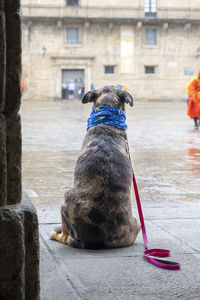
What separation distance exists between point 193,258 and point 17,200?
1467 millimetres

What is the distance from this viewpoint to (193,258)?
327 centimetres

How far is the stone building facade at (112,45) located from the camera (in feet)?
134

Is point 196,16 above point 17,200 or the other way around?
above

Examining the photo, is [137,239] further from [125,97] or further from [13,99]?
[13,99]

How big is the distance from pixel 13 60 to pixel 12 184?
18.8 inches

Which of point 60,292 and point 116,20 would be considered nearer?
point 60,292

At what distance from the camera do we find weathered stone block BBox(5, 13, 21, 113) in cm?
208

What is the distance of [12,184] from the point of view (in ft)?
7.08

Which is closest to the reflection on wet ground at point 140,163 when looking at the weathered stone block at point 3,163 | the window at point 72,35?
the weathered stone block at point 3,163

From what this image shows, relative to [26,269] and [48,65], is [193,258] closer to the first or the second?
[26,269]

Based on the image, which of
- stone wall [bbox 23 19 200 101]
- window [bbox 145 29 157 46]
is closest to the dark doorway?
stone wall [bbox 23 19 200 101]

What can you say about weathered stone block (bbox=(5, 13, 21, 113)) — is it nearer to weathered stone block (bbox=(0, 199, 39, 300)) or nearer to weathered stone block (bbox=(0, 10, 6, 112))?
weathered stone block (bbox=(0, 10, 6, 112))

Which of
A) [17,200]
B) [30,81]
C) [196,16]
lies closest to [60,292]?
[17,200]

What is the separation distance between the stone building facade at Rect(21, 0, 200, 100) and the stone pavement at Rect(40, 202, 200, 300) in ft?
124
